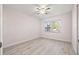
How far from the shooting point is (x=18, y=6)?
42.7 inches

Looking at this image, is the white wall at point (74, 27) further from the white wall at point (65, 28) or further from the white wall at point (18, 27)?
the white wall at point (18, 27)

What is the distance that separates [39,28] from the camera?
50.2 inches

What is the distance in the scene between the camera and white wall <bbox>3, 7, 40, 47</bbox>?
109 centimetres

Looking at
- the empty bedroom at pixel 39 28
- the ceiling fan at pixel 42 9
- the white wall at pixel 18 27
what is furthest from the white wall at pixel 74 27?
the white wall at pixel 18 27

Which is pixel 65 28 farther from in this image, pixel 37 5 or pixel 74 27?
pixel 37 5

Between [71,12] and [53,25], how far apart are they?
0.34m

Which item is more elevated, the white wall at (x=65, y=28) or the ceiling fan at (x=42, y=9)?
the ceiling fan at (x=42, y=9)

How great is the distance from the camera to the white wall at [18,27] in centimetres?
109

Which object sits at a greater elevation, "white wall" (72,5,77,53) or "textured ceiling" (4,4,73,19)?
"textured ceiling" (4,4,73,19)

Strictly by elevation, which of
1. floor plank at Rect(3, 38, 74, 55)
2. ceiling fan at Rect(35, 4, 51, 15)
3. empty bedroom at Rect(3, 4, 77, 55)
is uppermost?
ceiling fan at Rect(35, 4, 51, 15)

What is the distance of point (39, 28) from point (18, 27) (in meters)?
0.37

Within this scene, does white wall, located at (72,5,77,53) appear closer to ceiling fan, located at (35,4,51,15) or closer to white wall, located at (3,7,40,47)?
ceiling fan, located at (35,4,51,15)

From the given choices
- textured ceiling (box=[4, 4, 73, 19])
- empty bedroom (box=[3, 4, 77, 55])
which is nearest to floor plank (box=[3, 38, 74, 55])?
empty bedroom (box=[3, 4, 77, 55])
